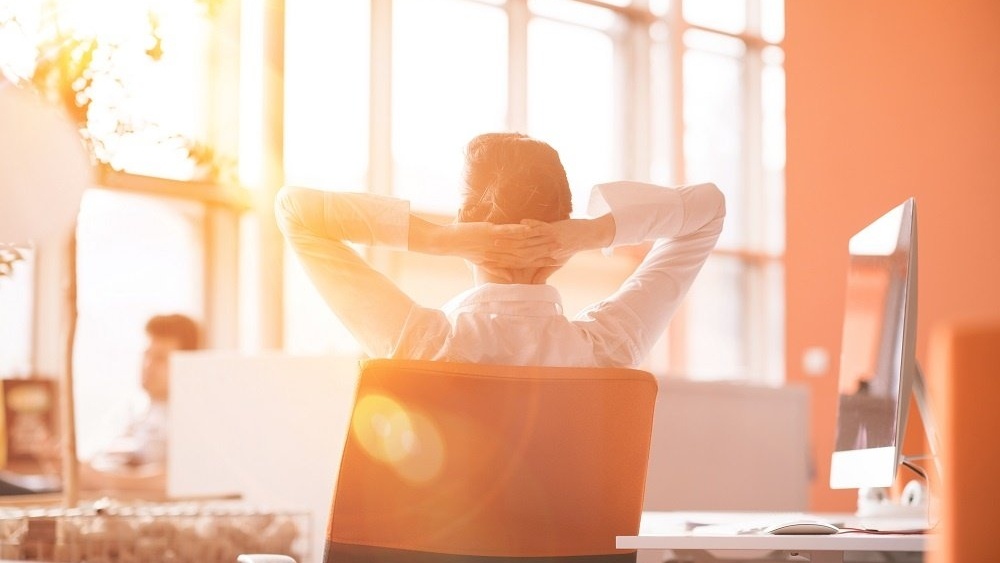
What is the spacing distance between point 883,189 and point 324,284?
4853 mm

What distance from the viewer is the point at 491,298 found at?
1581 mm

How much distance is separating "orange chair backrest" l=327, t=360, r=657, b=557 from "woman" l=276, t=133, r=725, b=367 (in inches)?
7.1

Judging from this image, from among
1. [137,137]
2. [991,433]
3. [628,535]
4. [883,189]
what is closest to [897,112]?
[883,189]

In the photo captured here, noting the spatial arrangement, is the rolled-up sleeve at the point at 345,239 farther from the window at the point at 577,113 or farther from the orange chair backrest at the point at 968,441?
the window at the point at 577,113

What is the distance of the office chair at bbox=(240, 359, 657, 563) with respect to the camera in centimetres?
133

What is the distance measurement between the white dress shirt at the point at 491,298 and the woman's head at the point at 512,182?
9 centimetres

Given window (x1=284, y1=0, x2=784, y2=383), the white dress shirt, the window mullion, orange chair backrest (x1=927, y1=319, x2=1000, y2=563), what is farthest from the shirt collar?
the window mullion

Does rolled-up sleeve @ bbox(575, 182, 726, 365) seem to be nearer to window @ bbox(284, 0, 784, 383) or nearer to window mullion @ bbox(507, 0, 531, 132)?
window @ bbox(284, 0, 784, 383)

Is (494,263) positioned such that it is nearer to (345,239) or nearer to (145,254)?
(345,239)

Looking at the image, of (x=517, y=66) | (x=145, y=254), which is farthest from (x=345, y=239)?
(x=517, y=66)

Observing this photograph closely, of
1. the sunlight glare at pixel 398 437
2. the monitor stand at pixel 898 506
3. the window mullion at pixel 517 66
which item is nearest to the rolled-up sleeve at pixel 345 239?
the sunlight glare at pixel 398 437

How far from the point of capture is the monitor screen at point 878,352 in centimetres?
162

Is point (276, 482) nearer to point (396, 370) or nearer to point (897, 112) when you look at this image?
point (396, 370)

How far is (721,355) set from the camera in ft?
30.3
